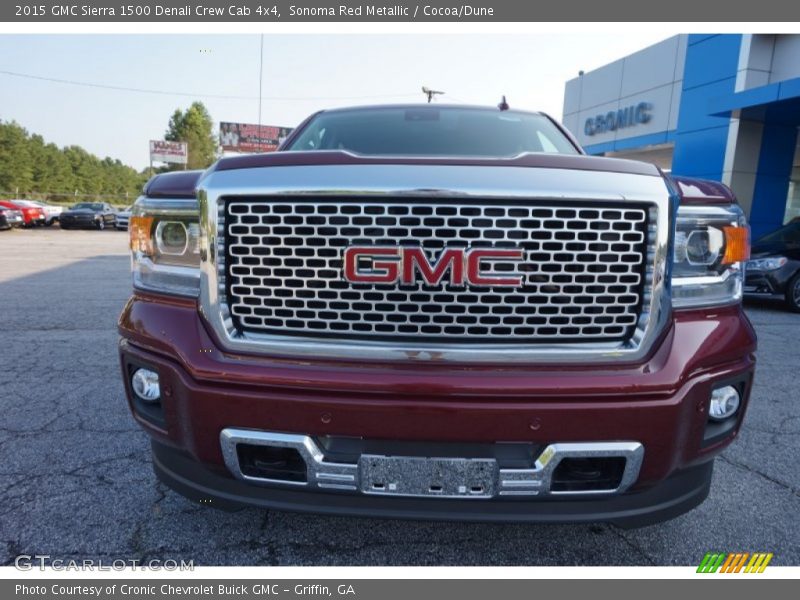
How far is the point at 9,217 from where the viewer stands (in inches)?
853

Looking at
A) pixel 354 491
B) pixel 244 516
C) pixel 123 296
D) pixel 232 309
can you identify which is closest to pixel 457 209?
pixel 232 309

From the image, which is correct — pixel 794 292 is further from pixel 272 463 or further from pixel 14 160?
pixel 14 160

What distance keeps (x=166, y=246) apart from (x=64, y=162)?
77.6m

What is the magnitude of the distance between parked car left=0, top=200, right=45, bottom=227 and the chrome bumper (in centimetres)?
2623

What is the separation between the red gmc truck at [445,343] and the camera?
1531mm

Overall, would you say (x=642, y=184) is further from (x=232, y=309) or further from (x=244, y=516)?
(x=244, y=516)

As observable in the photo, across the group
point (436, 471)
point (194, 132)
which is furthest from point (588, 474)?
point (194, 132)

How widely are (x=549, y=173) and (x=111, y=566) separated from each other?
6.38 ft

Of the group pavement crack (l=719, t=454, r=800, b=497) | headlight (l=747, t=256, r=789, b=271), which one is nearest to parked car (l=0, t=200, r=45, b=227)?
headlight (l=747, t=256, r=789, b=271)

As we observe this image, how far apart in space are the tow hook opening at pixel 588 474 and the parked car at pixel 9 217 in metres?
25.9

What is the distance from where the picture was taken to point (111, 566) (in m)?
1.84

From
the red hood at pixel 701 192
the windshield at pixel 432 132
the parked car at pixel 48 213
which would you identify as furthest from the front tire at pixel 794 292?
the parked car at pixel 48 213

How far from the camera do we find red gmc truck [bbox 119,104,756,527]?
1.53 metres

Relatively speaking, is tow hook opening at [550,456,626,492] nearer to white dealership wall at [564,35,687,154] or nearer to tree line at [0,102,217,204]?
white dealership wall at [564,35,687,154]
